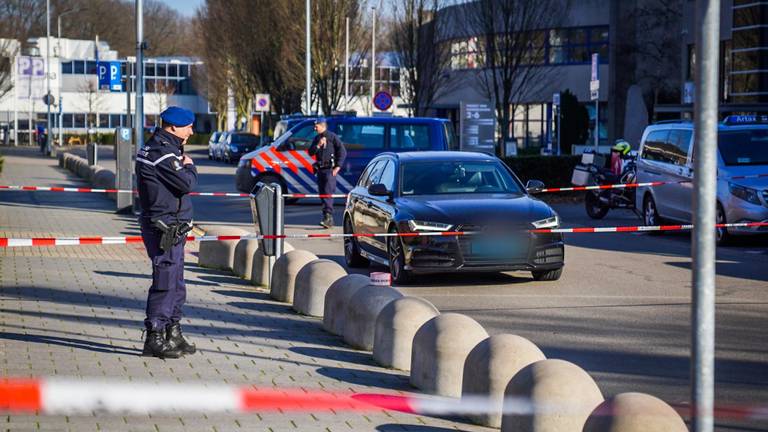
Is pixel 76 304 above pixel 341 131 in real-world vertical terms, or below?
below

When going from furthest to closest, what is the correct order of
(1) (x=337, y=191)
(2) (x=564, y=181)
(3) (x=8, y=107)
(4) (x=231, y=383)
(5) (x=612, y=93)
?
(3) (x=8, y=107) < (5) (x=612, y=93) < (2) (x=564, y=181) < (1) (x=337, y=191) < (4) (x=231, y=383)

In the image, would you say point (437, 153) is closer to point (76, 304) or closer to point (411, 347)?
point (76, 304)

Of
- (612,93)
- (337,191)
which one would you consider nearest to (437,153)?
(337,191)

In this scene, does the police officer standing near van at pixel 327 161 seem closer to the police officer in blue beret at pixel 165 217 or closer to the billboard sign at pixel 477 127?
the billboard sign at pixel 477 127

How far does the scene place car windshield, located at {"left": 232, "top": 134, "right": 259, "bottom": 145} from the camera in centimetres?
5647

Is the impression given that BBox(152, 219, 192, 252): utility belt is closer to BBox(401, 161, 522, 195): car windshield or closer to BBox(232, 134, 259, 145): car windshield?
BBox(401, 161, 522, 195): car windshield

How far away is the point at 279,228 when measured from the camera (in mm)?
12289

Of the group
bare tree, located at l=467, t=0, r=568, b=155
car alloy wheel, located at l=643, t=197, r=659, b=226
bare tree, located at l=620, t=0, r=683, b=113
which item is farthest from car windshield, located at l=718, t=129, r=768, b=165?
bare tree, located at l=620, t=0, r=683, b=113

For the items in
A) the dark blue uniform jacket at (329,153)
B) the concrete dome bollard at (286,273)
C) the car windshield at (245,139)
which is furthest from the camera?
the car windshield at (245,139)

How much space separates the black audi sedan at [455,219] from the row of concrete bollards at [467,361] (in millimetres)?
1788

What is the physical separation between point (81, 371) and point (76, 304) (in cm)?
328

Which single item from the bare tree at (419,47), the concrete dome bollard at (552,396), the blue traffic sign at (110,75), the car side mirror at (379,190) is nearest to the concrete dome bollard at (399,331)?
the concrete dome bollard at (552,396)

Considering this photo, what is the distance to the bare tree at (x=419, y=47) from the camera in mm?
46531

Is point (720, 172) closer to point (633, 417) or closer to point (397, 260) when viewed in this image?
point (397, 260)
